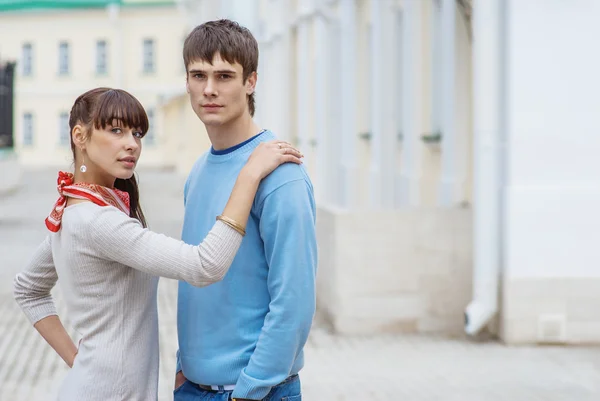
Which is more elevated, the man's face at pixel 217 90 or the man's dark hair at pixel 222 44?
the man's dark hair at pixel 222 44

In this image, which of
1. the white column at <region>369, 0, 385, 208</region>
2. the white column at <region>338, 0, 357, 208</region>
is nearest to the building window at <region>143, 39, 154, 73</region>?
the white column at <region>338, 0, 357, 208</region>

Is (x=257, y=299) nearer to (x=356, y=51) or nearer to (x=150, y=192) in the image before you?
(x=356, y=51)

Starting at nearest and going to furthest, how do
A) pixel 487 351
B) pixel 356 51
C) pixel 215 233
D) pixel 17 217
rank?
pixel 215 233
pixel 487 351
pixel 356 51
pixel 17 217

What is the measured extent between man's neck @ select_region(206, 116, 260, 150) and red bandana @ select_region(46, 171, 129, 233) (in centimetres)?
27

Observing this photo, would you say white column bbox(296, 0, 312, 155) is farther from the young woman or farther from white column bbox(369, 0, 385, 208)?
the young woman

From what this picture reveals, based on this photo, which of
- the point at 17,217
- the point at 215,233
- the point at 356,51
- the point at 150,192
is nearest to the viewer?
the point at 215,233

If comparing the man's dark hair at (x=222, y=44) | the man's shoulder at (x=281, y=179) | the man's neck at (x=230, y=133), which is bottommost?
the man's shoulder at (x=281, y=179)

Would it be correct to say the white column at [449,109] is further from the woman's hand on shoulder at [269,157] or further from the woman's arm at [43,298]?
the woman's hand on shoulder at [269,157]

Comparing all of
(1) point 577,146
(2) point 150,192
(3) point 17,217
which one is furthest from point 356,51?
(2) point 150,192

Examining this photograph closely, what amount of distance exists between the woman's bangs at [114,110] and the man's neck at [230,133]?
0.63 feet

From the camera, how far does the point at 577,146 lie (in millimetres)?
8648

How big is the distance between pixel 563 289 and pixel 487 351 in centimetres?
72

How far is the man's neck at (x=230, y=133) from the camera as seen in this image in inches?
119

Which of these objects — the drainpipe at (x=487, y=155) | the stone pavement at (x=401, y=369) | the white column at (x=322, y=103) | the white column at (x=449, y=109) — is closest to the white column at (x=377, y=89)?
the white column at (x=449, y=109)
